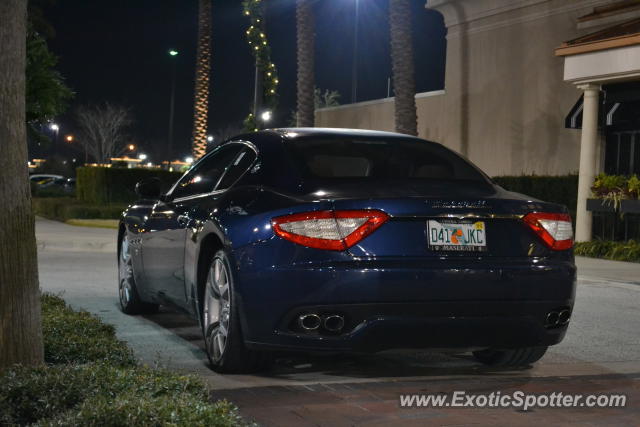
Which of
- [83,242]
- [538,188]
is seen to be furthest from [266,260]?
[538,188]

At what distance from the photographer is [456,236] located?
20.5 feet

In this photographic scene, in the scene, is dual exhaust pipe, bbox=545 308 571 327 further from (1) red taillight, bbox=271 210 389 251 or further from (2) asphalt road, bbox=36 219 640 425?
(1) red taillight, bbox=271 210 389 251

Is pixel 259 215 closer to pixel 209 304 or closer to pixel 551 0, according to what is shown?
pixel 209 304

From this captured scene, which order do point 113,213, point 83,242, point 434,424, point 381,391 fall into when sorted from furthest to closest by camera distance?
point 113,213, point 83,242, point 381,391, point 434,424

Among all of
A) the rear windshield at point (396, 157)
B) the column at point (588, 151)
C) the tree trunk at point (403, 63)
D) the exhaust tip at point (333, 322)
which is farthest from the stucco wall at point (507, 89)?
the exhaust tip at point (333, 322)

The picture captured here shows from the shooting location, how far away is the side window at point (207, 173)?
7902 mm

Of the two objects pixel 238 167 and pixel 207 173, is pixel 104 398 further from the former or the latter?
pixel 207 173

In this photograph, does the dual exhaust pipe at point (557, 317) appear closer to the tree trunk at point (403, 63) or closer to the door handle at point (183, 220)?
the door handle at point (183, 220)

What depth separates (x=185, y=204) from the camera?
7.80 m

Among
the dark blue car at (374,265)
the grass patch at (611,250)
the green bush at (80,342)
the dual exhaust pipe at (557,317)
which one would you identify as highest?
the dark blue car at (374,265)

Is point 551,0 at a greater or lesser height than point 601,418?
Answer: greater

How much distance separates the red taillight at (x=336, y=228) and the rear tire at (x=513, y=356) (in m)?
1.58

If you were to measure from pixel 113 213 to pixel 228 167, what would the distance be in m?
21.5

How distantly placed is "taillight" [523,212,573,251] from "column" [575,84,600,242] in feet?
46.9
